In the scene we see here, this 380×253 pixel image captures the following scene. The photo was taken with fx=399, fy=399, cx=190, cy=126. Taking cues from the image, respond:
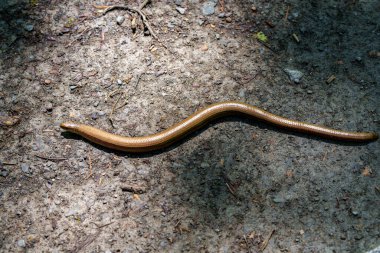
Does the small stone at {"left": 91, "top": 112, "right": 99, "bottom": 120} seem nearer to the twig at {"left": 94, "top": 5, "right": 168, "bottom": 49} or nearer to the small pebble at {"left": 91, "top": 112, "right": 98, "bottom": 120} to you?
the small pebble at {"left": 91, "top": 112, "right": 98, "bottom": 120}

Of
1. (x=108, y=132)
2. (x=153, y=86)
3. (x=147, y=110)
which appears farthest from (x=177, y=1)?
(x=108, y=132)

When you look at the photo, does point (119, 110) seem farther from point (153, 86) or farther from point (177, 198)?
point (177, 198)

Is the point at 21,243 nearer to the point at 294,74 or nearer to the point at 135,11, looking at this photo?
the point at 135,11

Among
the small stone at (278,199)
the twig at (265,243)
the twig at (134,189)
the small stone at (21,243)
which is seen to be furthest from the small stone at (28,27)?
the twig at (265,243)

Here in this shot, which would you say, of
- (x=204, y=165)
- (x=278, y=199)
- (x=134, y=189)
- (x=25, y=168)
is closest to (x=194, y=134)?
(x=204, y=165)

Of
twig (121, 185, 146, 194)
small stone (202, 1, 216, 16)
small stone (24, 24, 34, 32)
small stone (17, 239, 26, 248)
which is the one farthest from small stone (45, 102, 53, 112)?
small stone (202, 1, 216, 16)
